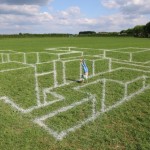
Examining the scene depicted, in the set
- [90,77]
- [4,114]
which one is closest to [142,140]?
[4,114]

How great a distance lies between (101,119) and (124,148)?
156cm

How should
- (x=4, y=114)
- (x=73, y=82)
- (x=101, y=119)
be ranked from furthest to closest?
1. (x=73, y=82)
2. (x=4, y=114)
3. (x=101, y=119)

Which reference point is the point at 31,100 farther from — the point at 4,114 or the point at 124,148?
the point at 124,148

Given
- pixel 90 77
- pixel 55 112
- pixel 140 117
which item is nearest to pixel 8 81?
pixel 90 77

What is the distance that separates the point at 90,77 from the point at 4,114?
5.76 meters

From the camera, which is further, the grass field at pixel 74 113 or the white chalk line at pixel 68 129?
the white chalk line at pixel 68 129

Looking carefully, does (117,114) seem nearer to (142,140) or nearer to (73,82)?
(142,140)

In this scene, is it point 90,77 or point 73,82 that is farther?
point 90,77

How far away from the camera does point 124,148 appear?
17.7 ft

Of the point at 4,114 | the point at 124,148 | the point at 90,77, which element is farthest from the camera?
the point at 90,77

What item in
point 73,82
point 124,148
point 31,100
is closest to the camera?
point 124,148

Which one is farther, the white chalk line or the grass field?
the white chalk line

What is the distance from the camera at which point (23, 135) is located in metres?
6.02

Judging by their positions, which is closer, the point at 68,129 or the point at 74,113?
the point at 68,129
